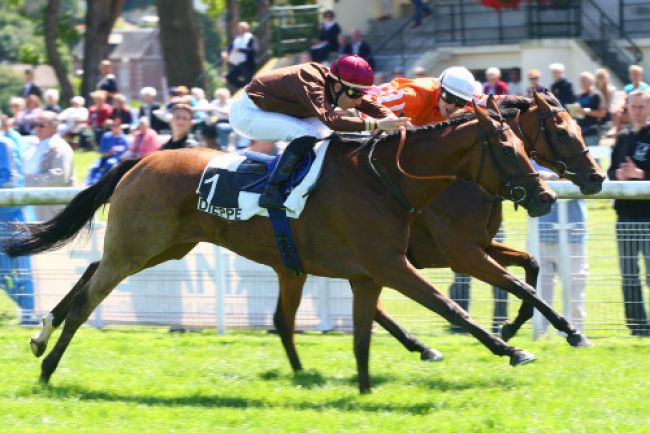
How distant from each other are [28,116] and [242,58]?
3562 millimetres

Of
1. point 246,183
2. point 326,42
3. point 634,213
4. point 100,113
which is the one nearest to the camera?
point 246,183

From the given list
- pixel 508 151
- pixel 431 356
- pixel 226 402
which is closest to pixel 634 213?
pixel 431 356

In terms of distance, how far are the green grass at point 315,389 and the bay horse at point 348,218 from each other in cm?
33

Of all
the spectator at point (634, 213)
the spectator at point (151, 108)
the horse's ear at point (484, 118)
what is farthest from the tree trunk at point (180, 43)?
the horse's ear at point (484, 118)

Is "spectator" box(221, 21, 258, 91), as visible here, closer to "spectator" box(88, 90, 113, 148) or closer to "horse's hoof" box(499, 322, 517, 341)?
"spectator" box(88, 90, 113, 148)

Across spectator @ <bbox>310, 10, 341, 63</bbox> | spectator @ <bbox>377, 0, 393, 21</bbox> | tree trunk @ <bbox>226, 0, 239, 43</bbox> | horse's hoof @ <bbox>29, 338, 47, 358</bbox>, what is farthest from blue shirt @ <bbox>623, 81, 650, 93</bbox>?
tree trunk @ <bbox>226, 0, 239, 43</bbox>

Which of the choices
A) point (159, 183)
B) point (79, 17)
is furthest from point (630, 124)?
point (79, 17)

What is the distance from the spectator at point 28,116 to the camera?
744 inches

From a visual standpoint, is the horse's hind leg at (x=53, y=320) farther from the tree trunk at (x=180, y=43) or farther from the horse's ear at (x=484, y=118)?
the tree trunk at (x=180, y=43)

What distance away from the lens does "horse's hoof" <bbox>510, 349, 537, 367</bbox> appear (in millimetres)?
6934

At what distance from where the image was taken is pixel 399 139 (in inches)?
288

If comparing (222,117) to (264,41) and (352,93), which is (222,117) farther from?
(264,41)

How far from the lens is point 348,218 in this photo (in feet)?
23.6

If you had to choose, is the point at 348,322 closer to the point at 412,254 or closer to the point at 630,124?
the point at 412,254
